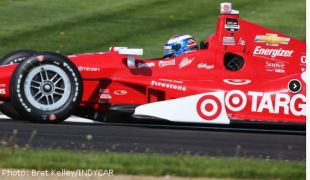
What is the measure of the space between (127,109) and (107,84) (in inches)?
16.6

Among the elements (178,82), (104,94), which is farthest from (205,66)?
(104,94)

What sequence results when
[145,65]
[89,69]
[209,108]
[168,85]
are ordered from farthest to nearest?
[145,65] < [89,69] < [168,85] < [209,108]

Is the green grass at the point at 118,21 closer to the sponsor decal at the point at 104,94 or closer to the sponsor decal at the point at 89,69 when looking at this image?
the sponsor decal at the point at 89,69

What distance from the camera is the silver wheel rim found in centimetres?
1021

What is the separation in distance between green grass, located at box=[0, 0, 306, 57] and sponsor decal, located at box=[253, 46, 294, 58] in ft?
19.5

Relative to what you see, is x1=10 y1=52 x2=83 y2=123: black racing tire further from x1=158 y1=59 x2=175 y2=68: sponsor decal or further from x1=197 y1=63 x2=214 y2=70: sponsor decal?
x1=197 y1=63 x2=214 y2=70: sponsor decal

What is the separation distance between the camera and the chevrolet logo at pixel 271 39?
11.2 m

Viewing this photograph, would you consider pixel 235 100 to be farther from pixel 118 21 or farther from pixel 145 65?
pixel 118 21

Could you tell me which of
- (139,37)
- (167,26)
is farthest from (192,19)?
Answer: (139,37)

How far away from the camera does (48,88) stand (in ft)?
33.6

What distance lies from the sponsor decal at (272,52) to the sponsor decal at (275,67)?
0.14 metres

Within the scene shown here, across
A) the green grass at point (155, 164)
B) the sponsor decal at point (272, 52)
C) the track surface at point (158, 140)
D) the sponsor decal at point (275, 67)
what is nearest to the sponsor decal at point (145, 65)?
the track surface at point (158, 140)

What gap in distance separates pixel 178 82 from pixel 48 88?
151 centimetres

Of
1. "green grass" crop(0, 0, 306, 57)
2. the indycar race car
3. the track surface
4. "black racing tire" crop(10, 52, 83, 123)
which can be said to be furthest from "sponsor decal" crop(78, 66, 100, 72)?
"green grass" crop(0, 0, 306, 57)
